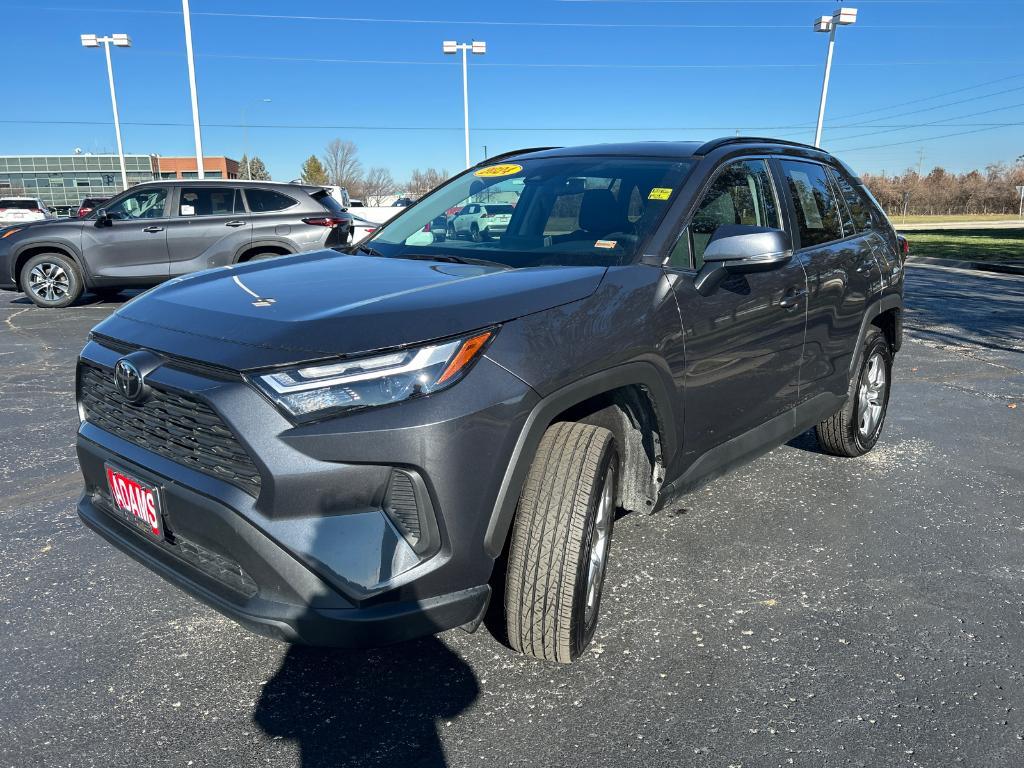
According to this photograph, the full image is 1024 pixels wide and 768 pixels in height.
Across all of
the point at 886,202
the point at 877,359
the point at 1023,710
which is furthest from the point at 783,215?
the point at 886,202

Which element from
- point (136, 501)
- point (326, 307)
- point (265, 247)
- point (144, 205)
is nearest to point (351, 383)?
point (326, 307)

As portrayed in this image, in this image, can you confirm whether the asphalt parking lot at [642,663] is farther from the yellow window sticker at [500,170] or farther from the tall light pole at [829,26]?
the tall light pole at [829,26]

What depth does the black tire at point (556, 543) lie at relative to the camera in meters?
2.35

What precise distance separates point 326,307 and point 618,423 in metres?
1.11

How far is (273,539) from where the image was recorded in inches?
78.5

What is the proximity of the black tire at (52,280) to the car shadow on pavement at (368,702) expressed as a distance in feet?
31.9

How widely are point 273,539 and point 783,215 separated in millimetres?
2732

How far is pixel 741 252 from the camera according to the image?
2.79 m

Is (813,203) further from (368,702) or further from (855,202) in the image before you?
(368,702)

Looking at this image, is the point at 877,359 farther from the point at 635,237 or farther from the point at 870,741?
the point at 870,741

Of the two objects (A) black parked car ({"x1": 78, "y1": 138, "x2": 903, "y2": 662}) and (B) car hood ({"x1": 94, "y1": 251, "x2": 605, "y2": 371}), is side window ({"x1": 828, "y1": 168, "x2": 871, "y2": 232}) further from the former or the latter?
(B) car hood ({"x1": 94, "y1": 251, "x2": 605, "y2": 371})


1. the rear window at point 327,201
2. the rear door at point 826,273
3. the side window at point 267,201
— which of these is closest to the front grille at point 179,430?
the rear door at point 826,273

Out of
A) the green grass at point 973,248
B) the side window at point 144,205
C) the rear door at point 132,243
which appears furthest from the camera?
the green grass at point 973,248

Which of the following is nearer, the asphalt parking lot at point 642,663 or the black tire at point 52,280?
the asphalt parking lot at point 642,663
